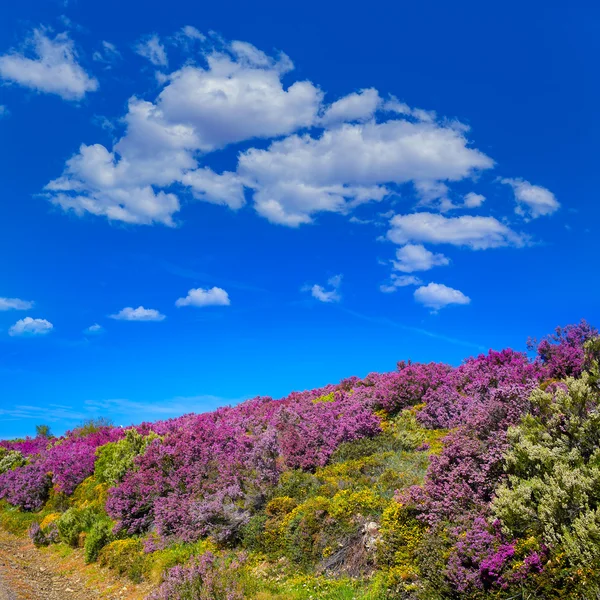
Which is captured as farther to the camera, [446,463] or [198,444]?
[198,444]

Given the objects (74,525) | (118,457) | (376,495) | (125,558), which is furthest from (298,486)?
(118,457)

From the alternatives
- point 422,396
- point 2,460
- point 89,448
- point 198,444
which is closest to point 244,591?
point 198,444

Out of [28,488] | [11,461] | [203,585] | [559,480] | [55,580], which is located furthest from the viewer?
[11,461]

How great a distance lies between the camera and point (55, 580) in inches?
605

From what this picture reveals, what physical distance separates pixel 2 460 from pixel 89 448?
29.2ft

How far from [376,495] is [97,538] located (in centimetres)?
1016

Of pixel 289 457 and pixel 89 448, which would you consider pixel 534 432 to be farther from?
pixel 89 448

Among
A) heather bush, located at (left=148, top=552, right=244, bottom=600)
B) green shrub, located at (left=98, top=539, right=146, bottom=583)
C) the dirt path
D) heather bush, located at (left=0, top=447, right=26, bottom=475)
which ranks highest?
heather bush, located at (left=0, top=447, right=26, bottom=475)

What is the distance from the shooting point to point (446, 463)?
10938mm

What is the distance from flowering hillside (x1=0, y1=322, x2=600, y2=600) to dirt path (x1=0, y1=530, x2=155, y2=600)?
1.68ft

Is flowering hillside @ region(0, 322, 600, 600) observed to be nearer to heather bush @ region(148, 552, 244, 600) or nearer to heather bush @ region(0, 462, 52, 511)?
heather bush @ region(148, 552, 244, 600)

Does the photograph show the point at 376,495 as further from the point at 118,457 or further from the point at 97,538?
the point at 118,457

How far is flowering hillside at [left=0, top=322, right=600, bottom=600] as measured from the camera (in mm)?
8293

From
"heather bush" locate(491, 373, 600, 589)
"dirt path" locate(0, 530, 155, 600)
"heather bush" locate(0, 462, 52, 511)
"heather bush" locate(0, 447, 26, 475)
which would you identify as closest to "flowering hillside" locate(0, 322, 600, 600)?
"heather bush" locate(491, 373, 600, 589)
